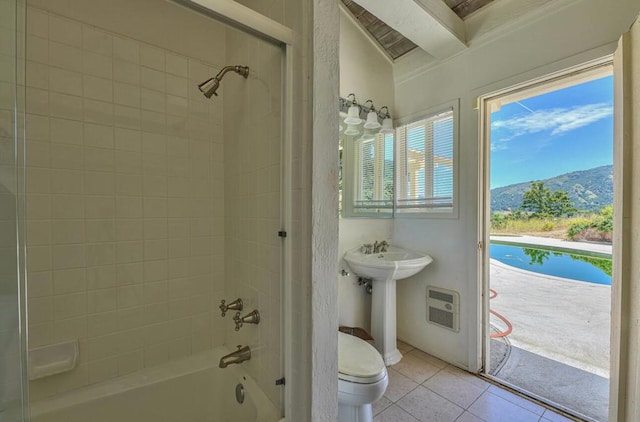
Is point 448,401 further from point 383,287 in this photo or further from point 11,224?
point 11,224

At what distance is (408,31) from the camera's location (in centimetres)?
181

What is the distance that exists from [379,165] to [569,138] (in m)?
1.88

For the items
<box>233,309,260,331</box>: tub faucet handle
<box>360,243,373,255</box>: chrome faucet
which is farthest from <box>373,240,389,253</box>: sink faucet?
<box>233,309,260,331</box>: tub faucet handle

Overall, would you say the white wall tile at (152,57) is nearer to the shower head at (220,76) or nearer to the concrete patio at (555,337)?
the shower head at (220,76)

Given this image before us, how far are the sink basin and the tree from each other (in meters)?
1.54

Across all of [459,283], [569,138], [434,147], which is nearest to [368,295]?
[459,283]

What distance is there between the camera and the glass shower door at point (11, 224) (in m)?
0.73

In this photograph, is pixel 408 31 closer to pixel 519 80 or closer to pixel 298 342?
pixel 519 80

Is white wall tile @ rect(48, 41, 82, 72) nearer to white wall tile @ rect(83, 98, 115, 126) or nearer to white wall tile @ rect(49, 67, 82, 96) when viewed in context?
white wall tile @ rect(49, 67, 82, 96)

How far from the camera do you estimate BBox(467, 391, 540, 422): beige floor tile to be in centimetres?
152

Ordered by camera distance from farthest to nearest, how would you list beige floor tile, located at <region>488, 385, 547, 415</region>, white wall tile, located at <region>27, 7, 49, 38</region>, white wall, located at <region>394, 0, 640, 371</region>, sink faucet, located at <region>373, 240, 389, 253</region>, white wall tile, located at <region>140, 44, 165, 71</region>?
sink faucet, located at <region>373, 240, 389, 253</region>, beige floor tile, located at <region>488, 385, 547, 415</region>, white wall, located at <region>394, 0, 640, 371</region>, white wall tile, located at <region>140, 44, 165, 71</region>, white wall tile, located at <region>27, 7, 49, 38</region>

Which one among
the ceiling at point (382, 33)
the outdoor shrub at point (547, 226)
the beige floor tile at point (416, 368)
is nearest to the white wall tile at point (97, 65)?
the ceiling at point (382, 33)

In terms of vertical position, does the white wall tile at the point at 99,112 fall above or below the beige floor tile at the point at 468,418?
above

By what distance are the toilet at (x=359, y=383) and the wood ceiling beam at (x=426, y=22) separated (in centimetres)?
205
